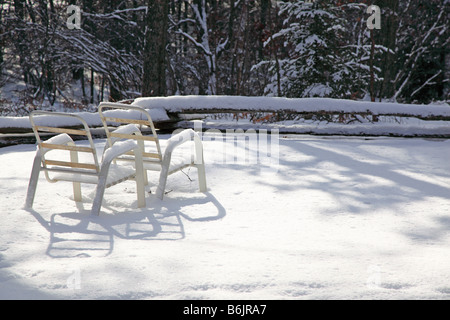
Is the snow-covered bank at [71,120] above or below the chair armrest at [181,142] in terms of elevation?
above

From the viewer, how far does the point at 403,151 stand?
6848 millimetres

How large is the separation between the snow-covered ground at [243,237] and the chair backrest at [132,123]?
1.49 feet

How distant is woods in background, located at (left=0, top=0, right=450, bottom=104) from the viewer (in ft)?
36.1

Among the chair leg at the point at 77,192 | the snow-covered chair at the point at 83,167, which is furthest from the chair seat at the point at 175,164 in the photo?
the chair leg at the point at 77,192

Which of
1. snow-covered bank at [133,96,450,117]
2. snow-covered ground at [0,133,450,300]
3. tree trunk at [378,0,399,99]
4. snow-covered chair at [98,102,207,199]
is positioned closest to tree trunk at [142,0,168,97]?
snow-covered bank at [133,96,450,117]

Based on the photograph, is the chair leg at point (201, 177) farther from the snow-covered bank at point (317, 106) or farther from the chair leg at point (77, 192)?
the snow-covered bank at point (317, 106)

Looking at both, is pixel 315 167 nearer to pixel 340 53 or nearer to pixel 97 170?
pixel 97 170

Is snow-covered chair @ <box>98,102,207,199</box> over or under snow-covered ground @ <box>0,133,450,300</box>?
over

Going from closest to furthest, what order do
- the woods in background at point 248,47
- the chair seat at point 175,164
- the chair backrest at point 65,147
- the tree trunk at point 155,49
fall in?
the chair backrest at point 65,147
the chair seat at point 175,164
the tree trunk at point 155,49
the woods in background at point 248,47

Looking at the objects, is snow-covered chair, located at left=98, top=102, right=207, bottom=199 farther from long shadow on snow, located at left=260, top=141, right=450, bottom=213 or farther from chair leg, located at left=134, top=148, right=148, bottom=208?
long shadow on snow, located at left=260, top=141, right=450, bottom=213

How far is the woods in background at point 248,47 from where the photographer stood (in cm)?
1101

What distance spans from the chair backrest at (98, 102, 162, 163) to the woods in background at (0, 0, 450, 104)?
355cm

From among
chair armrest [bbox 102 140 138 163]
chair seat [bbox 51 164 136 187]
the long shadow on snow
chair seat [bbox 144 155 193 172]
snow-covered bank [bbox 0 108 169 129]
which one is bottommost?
the long shadow on snow
